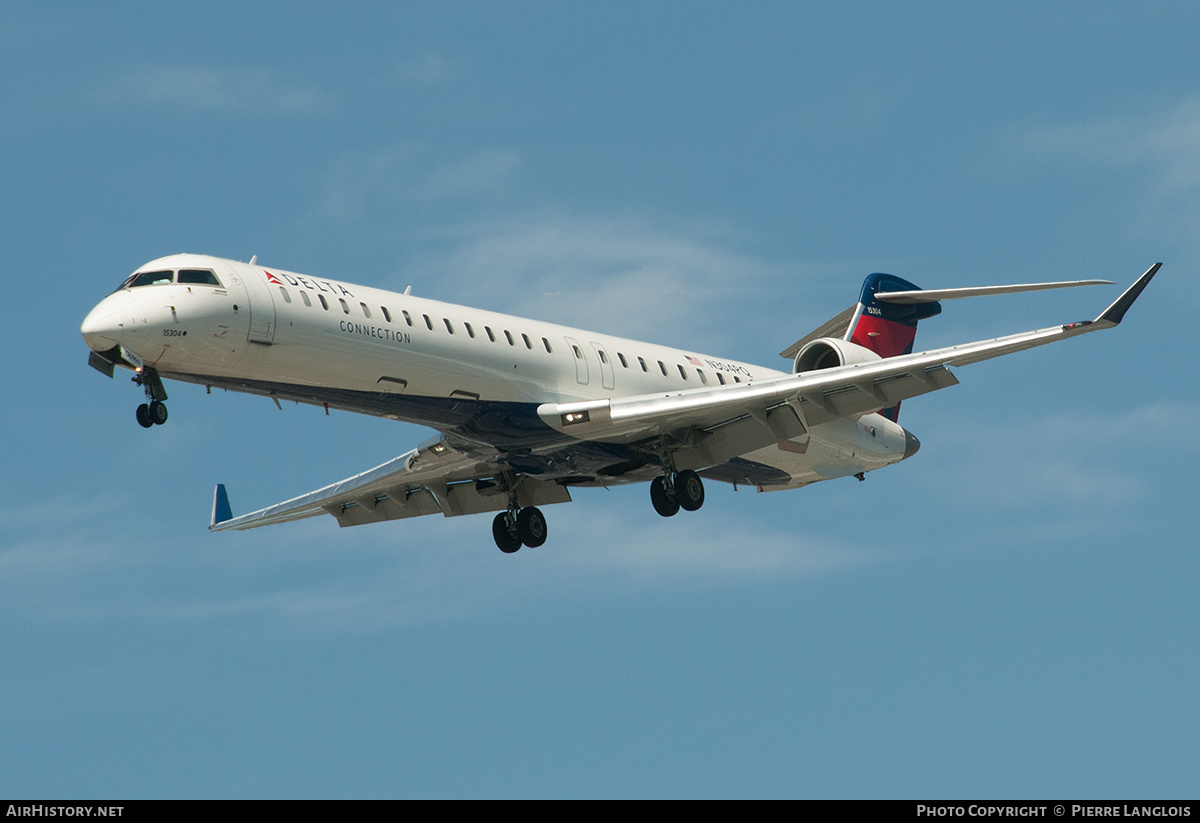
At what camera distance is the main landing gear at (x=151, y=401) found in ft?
76.4

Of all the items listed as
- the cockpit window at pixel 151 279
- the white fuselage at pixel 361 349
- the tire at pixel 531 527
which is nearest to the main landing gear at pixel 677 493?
the white fuselage at pixel 361 349

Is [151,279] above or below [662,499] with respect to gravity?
above

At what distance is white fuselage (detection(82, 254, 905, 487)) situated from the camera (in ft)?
76.8

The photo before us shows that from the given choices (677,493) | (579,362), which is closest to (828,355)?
(677,493)

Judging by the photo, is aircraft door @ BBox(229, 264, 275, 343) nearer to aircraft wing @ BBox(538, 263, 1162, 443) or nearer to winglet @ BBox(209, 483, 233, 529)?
aircraft wing @ BBox(538, 263, 1162, 443)

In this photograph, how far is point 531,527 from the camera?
100ft

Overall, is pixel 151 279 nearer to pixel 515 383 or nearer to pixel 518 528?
pixel 515 383

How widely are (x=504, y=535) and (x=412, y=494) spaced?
269cm

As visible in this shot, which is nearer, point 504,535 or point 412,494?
point 504,535

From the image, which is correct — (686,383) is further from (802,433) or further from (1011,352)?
(1011,352)

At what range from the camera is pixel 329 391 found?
82.1ft

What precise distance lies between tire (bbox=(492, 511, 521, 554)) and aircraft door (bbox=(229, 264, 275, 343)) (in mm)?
8035
